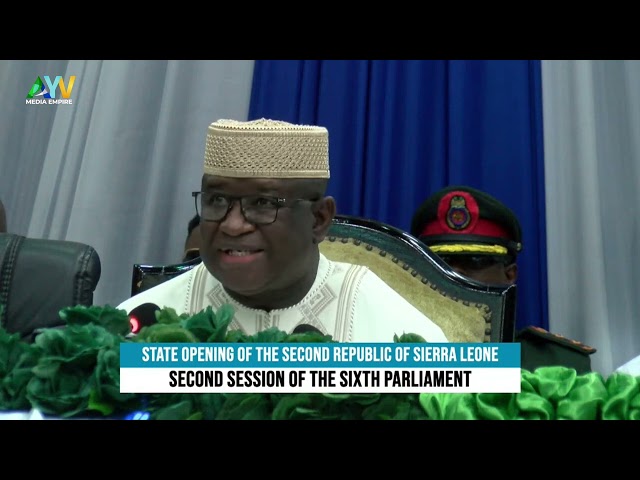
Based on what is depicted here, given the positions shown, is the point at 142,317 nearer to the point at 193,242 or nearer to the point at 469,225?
the point at 193,242

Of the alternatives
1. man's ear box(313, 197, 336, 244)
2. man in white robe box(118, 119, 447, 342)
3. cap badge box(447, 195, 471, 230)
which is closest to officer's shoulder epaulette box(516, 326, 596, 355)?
cap badge box(447, 195, 471, 230)

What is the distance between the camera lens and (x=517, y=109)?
1910mm

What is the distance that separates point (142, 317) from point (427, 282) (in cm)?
78

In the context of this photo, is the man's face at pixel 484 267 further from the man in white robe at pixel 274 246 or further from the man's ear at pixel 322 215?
the man's ear at pixel 322 215

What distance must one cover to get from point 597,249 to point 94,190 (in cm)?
119

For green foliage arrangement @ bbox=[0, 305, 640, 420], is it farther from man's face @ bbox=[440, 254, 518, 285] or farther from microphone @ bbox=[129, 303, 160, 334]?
man's face @ bbox=[440, 254, 518, 285]

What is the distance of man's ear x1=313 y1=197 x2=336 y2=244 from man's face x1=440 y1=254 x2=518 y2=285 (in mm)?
588

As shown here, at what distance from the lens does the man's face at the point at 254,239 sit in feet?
3.28

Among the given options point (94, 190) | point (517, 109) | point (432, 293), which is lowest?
point (432, 293)

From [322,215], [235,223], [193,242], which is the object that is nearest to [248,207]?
[235,223]

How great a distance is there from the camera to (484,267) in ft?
5.42
